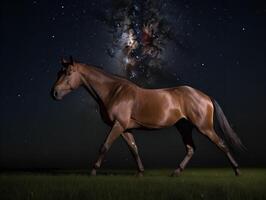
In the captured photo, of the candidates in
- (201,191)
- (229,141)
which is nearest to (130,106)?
(229,141)

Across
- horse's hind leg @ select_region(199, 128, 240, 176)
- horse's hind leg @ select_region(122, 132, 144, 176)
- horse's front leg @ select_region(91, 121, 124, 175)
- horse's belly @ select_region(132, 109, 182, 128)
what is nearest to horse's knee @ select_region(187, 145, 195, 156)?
horse's hind leg @ select_region(199, 128, 240, 176)

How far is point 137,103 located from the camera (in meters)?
9.56

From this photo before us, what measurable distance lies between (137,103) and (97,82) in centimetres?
99

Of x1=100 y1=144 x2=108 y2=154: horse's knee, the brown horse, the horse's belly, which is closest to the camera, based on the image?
x1=100 y1=144 x2=108 y2=154: horse's knee

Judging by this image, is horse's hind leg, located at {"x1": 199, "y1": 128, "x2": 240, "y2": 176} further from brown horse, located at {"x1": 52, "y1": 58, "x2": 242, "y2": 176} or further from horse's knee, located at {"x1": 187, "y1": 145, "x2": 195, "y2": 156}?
horse's knee, located at {"x1": 187, "y1": 145, "x2": 195, "y2": 156}

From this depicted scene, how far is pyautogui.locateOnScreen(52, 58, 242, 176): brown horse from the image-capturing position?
930 cm

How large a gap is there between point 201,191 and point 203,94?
15.2 ft

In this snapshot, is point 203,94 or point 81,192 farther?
point 203,94

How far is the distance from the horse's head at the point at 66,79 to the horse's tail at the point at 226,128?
3301mm

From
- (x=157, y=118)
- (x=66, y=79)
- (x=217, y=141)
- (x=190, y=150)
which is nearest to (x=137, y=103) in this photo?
(x=157, y=118)

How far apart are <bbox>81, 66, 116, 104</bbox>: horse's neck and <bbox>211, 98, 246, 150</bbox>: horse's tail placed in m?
2.59

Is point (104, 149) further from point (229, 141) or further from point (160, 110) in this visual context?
point (229, 141)

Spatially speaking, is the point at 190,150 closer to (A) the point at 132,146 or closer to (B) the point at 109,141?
(A) the point at 132,146

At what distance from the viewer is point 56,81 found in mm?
9539
